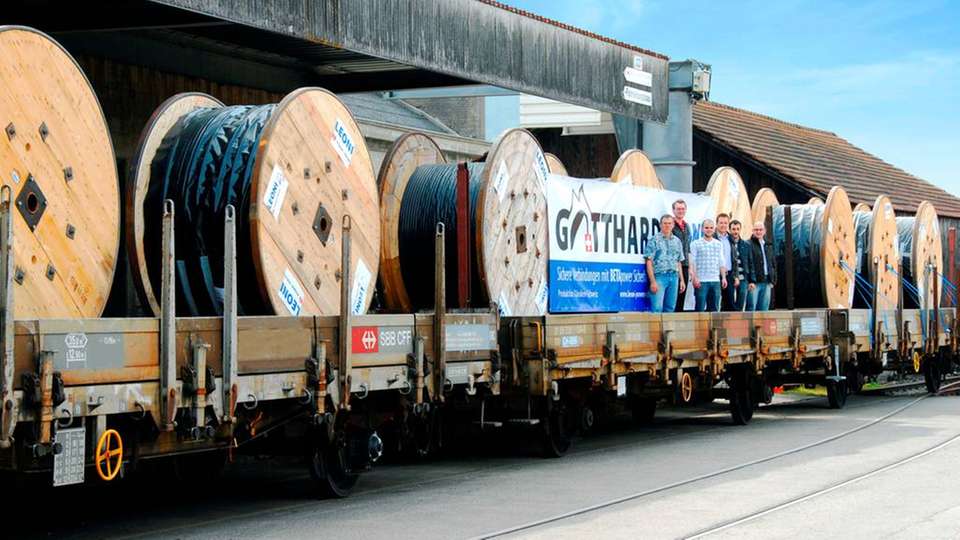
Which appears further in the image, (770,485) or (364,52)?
(364,52)

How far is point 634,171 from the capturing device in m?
17.9

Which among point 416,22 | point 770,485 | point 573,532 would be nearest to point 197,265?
point 573,532

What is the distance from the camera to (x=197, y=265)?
10.6 m

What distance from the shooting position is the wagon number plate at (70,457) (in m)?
8.02

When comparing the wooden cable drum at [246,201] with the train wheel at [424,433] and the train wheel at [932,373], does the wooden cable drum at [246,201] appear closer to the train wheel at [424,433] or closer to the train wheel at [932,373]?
the train wheel at [424,433]

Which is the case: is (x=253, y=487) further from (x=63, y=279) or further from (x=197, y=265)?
(x=63, y=279)

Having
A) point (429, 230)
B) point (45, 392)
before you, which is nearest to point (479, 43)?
point (429, 230)

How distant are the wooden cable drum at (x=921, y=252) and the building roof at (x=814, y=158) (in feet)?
19.9

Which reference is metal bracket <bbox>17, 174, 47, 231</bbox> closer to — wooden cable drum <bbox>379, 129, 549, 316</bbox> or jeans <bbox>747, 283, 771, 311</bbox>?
wooden cable drum <bbox>379, 129, 549, 316</bbox>

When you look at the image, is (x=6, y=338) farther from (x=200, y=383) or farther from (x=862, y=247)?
(x=862, y=247)

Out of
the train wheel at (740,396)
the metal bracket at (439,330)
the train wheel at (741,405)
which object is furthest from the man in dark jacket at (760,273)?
the metal bracket at (439,330)

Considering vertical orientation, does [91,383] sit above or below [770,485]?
above

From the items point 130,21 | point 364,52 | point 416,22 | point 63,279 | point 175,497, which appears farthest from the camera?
point 416,22

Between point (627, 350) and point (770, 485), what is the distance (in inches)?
122
